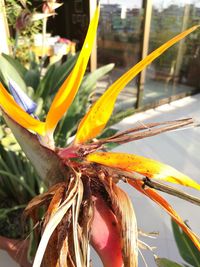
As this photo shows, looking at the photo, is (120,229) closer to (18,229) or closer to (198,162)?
(18,229)

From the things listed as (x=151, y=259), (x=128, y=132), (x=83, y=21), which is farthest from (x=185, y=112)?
(x=128, y=132)

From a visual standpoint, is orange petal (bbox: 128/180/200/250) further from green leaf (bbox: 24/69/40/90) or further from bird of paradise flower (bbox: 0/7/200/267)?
green leaf (bbox: 24/69/40/90)

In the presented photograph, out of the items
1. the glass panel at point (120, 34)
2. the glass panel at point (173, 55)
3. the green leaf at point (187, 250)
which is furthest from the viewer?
the glass panel at point (173, 55)

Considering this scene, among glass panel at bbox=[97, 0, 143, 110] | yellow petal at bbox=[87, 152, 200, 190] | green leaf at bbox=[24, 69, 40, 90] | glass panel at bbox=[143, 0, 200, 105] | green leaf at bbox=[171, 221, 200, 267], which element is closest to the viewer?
yellow petal at bbox=[87, 152, 200, 190]

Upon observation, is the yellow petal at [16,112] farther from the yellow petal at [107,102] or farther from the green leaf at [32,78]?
the green leaf at [32,78]

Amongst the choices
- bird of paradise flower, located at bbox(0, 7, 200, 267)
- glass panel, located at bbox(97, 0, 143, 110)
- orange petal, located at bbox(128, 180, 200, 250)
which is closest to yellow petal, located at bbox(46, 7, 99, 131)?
bird of paradise flower, located at bbox(0, 7, 200, 267)

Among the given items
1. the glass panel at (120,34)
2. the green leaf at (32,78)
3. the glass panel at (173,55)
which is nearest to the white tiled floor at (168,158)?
the glass panel at (173,55)

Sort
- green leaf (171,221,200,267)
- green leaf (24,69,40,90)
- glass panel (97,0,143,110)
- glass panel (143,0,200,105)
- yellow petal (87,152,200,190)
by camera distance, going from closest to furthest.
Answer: yellow petal (87,152,200,190) < green leaf (171,221,200,267) < green leaf (24,69,40,90) < glass panel (97,0,143,110) < glass panel (143,0,200,105)
